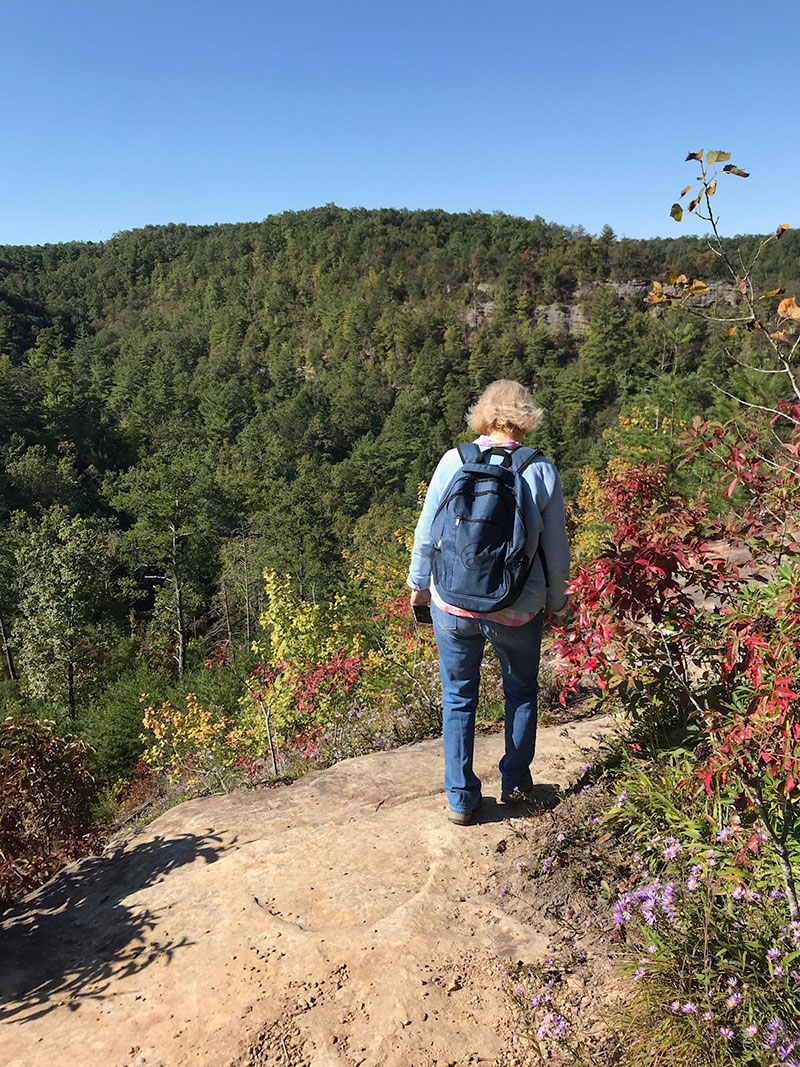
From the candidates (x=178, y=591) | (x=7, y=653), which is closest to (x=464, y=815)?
(x=178, y=591)

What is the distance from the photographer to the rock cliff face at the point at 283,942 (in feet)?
5.87

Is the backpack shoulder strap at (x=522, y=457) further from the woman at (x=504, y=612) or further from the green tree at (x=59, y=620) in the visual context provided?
the green tree at (x=59, y=620)

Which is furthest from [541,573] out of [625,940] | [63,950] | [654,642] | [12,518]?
[12,518]

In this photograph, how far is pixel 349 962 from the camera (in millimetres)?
2029

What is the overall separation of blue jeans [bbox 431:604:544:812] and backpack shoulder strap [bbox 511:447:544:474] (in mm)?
598

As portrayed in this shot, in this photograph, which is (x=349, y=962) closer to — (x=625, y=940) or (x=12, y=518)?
(x=625, y=940)

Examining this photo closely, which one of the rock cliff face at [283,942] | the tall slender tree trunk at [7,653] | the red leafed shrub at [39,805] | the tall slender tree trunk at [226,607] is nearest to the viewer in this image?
the rock cliff face at [283,942]

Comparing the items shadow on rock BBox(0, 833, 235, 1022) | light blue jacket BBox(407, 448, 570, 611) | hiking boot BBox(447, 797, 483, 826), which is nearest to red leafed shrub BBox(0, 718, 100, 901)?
shadow on rock BBox(0, 833, 235, 1022)

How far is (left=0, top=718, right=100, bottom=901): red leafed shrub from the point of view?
112 inches

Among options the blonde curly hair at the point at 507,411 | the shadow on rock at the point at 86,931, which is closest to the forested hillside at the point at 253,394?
the blonde curly hair at the point at 507,411

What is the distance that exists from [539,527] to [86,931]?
2417 mm

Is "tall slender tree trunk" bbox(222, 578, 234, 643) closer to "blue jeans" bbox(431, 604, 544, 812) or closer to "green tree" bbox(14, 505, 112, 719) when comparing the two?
"green tree" bbox(14, 505, 112, 719)

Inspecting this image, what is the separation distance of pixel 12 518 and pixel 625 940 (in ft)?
127

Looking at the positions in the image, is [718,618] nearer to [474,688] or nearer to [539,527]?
[539,527]
